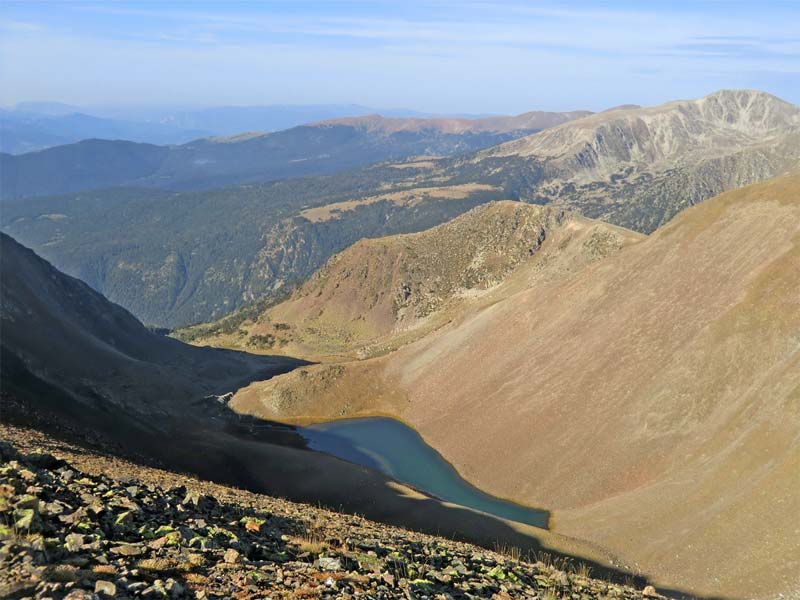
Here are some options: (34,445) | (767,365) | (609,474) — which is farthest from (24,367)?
(767,365)

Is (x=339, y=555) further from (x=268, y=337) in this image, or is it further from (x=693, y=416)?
(x=268, y=337)

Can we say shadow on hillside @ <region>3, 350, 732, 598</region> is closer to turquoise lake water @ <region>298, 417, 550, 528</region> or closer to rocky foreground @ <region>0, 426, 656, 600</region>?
turquoise lake water @ <region>298, 417, 550, 528</region>

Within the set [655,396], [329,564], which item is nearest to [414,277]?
[655,396]

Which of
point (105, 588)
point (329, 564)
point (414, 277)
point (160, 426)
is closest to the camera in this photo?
point (105, 588)

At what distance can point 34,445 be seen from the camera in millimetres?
27703

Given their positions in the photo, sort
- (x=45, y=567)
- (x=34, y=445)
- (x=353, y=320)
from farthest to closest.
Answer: (x=353, y=320) < (x=34, y=445) < (x=45, y=567)

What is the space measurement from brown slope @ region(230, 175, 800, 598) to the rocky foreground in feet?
57.5

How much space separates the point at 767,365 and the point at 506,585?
124ft

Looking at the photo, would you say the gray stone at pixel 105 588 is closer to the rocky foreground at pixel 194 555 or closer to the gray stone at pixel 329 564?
the rocky foreground at pixel 194 555

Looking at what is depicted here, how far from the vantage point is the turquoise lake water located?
49000mm

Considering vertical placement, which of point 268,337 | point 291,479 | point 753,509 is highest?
point 753,509

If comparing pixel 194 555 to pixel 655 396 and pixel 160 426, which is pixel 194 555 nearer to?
pixel 160 426

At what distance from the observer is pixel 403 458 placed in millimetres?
61000

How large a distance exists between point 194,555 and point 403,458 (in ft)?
162
